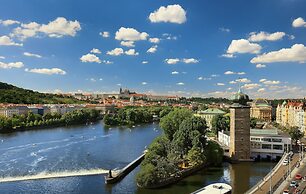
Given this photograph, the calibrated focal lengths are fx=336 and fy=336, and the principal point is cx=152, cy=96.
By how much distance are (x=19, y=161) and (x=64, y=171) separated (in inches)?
331

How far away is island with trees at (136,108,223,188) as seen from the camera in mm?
26859

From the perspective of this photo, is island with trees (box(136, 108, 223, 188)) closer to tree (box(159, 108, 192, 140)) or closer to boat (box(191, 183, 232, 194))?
boat (box(191, 183, 232, 194))

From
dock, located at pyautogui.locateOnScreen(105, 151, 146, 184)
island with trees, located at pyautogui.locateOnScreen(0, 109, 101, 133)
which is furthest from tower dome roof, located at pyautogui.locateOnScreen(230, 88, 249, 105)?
island with trees, located at pyautogui.locateOnScreen(0, 109, 101, 133)

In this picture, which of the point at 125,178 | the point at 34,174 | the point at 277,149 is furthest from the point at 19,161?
the point at 277,149

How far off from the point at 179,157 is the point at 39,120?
55.4 meters

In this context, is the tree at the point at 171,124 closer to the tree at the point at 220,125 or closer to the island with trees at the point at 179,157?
the island with trees at the point at 179,157

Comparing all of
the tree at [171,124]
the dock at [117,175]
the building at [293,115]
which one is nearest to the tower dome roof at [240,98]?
the tree at [171,124]

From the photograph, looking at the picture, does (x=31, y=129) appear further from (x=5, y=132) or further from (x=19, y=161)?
(x=19, y=161)

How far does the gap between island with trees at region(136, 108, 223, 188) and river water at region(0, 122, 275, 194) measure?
0.78 metres

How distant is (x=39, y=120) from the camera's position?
80062mm

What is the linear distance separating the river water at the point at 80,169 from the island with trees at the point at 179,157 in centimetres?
78

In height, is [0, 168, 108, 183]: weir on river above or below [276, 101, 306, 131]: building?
below

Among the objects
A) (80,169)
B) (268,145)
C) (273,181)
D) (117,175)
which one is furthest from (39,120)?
(273,181)

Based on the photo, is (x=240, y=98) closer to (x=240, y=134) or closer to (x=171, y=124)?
(x=240, y=134)
